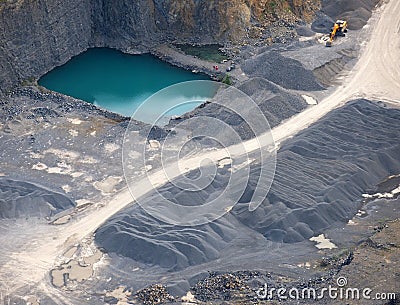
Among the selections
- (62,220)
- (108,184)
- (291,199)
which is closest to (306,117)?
(291,199)

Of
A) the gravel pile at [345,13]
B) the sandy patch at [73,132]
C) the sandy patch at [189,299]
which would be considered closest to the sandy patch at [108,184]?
the sandy patch at [73,132]

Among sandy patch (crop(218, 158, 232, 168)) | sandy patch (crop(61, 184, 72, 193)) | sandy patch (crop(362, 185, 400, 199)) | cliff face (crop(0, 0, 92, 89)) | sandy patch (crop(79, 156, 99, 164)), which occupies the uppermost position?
cliff face (crop(0, 0, 92, 89))

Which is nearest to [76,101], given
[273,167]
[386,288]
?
[273,167]

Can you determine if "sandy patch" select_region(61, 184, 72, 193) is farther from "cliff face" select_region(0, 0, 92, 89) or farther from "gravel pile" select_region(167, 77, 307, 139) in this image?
"cliff face" select_region(0, 0, 92, 89)

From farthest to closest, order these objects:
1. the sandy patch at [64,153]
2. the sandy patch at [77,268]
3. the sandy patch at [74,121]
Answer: the sandy patch at [74,121] < the sandy patch at [64,153] < the sandy patch at [77,268]

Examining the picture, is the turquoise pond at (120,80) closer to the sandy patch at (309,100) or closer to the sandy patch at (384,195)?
the sandy patch at (309,100)

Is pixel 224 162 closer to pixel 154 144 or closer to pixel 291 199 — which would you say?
pixel 154 144

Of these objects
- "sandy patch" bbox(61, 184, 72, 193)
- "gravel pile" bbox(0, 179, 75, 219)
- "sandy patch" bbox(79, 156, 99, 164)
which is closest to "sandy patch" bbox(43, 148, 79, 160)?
"sandy patch" bbox(79, 156, 99, 164)
